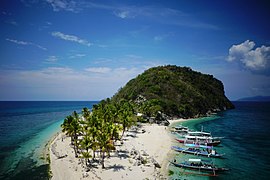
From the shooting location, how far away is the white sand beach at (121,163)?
37125 millimetres

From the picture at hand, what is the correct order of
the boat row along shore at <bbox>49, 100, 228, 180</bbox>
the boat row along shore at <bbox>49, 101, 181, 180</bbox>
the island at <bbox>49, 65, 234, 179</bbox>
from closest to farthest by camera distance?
the boat row along shore at <bbox>49, 101, 181, 180</bbox>
the boat row along shore at <bbox>49, 100, 228, 180</bbox>
the island at <bbox>49, 65, 234, 179</bbox>

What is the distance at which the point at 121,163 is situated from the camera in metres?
42.6

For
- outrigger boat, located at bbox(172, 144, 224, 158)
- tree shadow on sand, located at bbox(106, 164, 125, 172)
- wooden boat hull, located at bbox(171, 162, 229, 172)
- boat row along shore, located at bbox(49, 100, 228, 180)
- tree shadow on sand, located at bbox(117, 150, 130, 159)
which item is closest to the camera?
boat row along shore, located at bbox(49, 100, 228, 180)

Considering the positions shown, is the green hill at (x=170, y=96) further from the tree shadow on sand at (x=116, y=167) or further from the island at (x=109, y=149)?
the tree shadow on sand at (x=116, y=167)

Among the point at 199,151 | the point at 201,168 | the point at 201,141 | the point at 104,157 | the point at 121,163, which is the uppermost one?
the point at 104,157

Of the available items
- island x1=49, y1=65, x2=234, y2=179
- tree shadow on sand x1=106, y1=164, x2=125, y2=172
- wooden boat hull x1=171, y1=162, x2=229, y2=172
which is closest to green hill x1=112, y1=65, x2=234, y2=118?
island x1=49, y1=65, x2=234, y2=179

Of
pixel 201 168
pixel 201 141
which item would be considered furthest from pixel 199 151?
pixel 201 141

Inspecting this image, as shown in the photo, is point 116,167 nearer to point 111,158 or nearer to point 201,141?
point 111,158

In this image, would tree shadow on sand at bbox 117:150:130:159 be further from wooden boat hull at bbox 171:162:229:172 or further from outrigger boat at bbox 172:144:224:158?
outrigger boat at bbox 172:144:224:158

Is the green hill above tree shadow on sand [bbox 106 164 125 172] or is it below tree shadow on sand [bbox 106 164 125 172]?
above

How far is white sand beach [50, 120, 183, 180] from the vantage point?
37125 mm

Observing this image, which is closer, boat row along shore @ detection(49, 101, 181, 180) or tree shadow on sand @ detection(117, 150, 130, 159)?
boat row along shore @ detection(49, 101, 181, 180)

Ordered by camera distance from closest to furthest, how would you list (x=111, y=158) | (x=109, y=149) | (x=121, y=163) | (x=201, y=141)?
(x=121, y=163) < (x=111, y=158) < (x=109, y=149) < (x=201, y=141)

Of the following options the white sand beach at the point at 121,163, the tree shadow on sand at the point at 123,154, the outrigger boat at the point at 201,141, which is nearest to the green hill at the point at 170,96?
the outrigger boat at the point at 201,141
